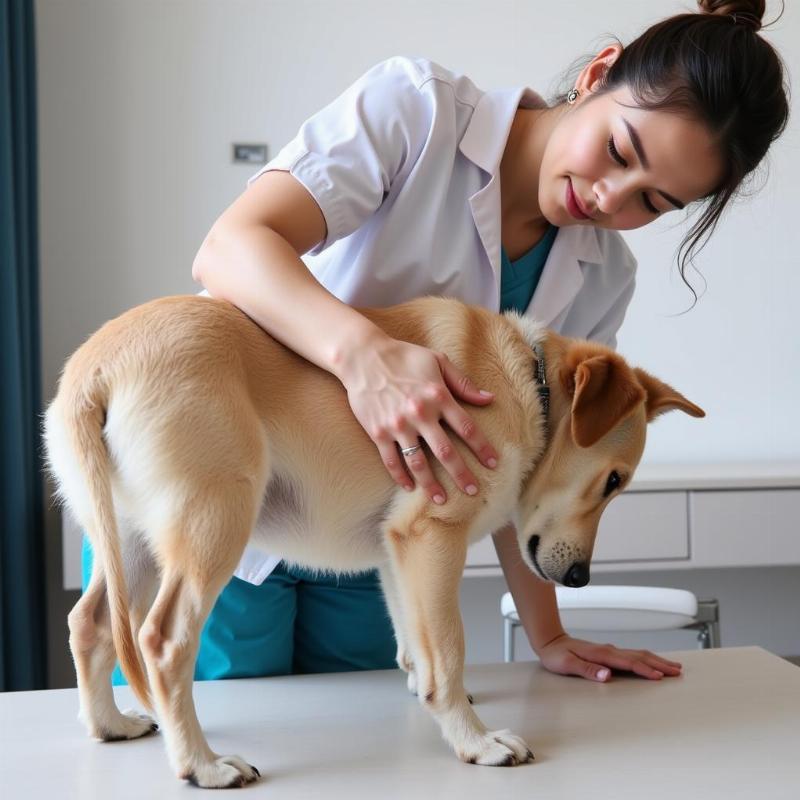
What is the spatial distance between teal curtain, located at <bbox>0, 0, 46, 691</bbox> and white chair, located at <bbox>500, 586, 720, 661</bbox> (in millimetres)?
1322

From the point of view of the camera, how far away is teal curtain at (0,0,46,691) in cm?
237

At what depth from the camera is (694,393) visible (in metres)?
3.20

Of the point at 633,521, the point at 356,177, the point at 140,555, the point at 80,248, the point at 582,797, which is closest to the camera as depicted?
the point at 582,797

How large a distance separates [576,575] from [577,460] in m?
0.14

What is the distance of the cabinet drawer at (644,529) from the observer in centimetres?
260

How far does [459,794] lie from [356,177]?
2.24ft

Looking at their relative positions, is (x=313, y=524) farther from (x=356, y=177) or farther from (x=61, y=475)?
(x=356, y=177)

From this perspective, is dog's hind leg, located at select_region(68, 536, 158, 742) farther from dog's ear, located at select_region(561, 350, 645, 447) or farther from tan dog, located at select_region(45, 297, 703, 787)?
dog's ear, located at select_region(561, 350, 645, 447)

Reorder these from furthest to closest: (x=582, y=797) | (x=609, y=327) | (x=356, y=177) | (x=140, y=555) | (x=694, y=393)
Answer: (x=694, y=393)
(x=609, y=327)
(x=356, y=177)
(x=140, y=555)
(x=582, y=797)

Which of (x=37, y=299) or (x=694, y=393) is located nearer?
(x=37, y=299)

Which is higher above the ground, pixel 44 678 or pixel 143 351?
pixel 143 351

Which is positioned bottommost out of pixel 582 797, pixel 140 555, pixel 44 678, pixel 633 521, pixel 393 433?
pixel 44 678

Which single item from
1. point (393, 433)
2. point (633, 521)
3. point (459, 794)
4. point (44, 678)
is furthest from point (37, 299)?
point (459, 794)

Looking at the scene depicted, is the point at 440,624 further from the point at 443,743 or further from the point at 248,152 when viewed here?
the point at 248,152
